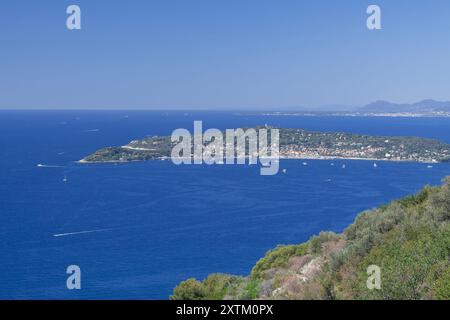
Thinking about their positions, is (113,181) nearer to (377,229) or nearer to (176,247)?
(176,247)

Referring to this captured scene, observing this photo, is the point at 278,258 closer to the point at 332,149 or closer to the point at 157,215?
the point at 157,215

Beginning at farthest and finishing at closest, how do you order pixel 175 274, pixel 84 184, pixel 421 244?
pixel 84 184 < pixel 175 274 < pixel 421 244

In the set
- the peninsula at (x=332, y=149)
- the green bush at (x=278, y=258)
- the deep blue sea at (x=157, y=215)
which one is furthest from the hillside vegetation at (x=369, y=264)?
the peninsula at (x=332, y=149)

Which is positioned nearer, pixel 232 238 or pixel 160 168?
pixel 232 238

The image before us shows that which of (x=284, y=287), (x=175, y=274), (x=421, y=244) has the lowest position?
(x=175, y=274)

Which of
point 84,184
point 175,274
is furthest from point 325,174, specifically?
point 175,274

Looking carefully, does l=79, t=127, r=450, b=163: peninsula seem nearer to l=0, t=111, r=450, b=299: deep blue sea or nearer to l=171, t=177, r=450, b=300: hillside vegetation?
l=0, t=111, r=450, b=299: deep blue sea
